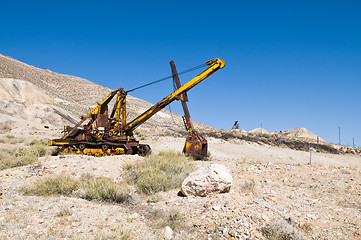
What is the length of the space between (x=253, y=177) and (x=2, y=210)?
24.6 ft

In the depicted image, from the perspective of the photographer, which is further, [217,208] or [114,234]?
[217,208]

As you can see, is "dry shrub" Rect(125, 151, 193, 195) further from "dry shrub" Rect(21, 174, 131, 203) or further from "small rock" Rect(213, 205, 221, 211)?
"small rock" Rect(213, 205, 221, 211)

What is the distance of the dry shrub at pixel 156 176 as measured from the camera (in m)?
8.33

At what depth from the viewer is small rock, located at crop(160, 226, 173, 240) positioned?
17.1ft

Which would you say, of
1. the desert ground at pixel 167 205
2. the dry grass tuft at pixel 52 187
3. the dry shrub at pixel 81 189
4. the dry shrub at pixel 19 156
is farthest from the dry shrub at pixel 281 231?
the dry shrub at pixel 19 156

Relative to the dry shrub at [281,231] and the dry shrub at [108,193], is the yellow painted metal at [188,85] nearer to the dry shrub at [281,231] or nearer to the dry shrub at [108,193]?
the dry shrub at [108,193]

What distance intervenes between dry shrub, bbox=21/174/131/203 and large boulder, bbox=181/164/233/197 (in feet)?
5.20

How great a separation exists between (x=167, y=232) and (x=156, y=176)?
3.41 meters

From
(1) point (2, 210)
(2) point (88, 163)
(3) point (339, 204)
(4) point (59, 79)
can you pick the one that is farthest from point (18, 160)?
(4) point (59, 79)

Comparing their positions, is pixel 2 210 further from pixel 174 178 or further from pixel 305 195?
pixel 305 195

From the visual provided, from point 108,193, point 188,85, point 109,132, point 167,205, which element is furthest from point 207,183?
point 109,132

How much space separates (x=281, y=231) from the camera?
5059 millimetres

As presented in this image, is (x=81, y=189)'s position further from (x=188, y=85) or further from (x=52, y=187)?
(x=188, y=85)

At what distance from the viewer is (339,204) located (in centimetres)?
720
